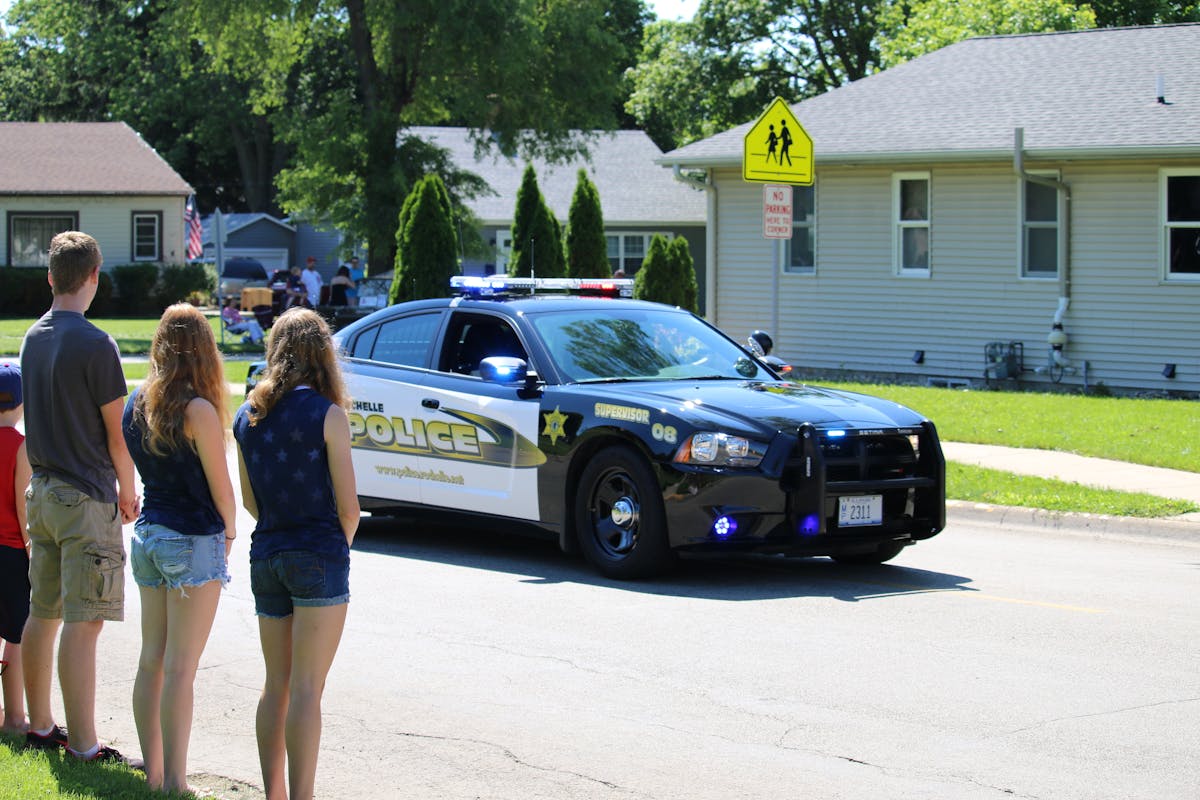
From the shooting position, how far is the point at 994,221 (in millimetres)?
23234

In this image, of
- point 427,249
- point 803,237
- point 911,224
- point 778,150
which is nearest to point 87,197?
point 427,249

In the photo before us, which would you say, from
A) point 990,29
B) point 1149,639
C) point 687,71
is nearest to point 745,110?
point 687,71

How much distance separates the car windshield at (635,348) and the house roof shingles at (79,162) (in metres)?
40.1

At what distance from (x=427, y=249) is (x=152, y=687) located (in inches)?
877

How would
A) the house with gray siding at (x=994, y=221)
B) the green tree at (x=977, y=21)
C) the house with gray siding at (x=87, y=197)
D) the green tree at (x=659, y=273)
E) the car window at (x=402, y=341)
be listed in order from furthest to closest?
the house with gray siding at (x=87, y=197) < the green tree at (x=977, y=21) < the green tree at (x=659, y=273) < the house with gray siding at (x=994, y=221) < the car window at (x=402, y=341)

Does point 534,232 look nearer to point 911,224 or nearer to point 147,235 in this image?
point 911,224

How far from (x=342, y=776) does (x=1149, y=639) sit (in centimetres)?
422

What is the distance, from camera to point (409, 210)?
1106 inches

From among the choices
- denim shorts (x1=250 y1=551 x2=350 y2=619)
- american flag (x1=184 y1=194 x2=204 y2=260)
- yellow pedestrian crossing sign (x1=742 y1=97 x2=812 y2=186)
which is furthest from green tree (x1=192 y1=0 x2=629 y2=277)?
denim shorts (x1=250 y1=551 x2=350 y2=619)

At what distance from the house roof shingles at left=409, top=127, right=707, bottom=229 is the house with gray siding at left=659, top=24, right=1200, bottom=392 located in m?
16.7

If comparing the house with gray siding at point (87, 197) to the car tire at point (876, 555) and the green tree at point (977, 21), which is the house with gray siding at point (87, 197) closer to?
the green tree at point (977, 21)

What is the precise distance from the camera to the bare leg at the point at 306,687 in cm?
495

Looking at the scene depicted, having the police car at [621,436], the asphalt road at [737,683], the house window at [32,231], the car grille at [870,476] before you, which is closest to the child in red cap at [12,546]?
the asphalt road at [737,683]

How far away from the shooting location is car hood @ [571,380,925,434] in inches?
365
